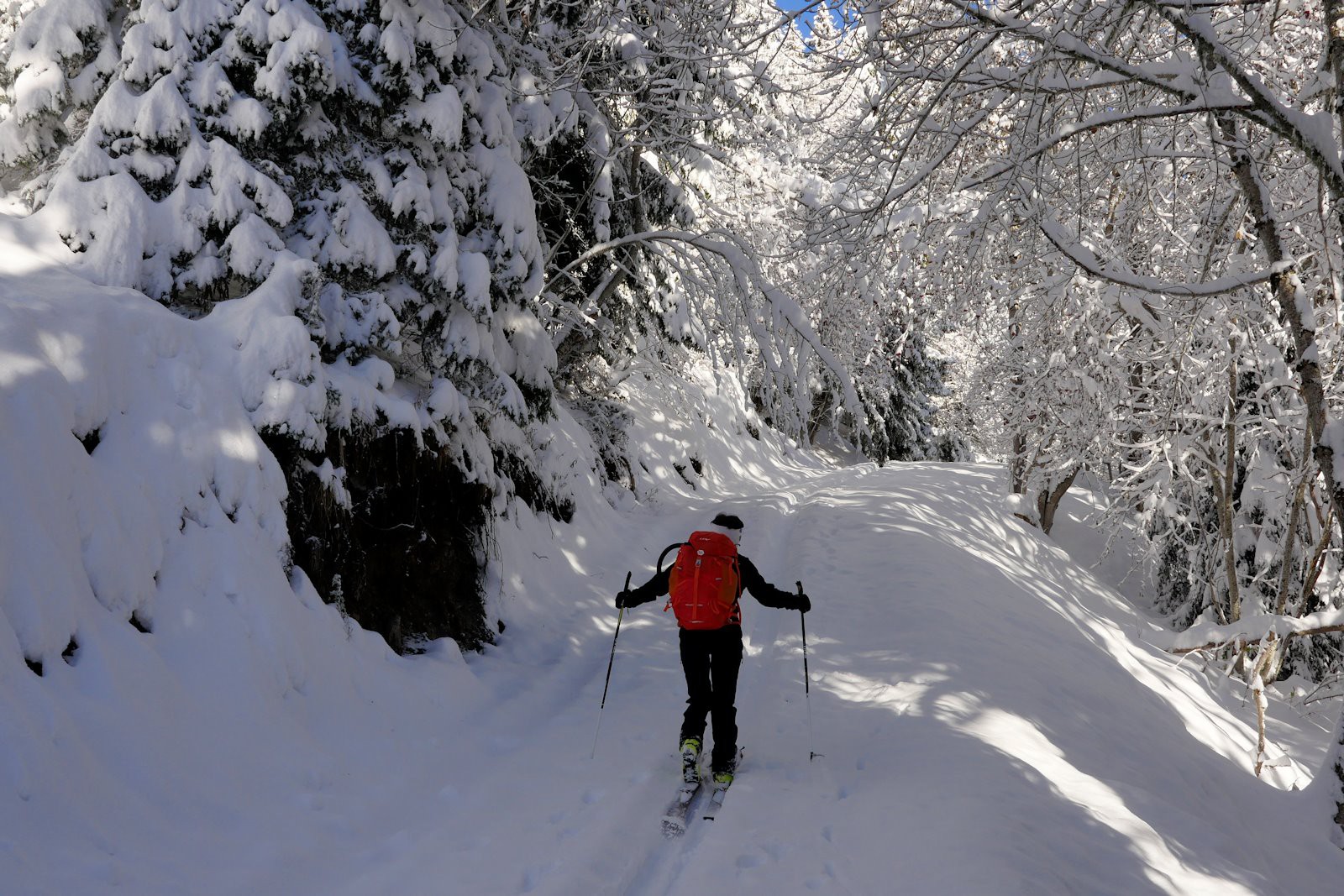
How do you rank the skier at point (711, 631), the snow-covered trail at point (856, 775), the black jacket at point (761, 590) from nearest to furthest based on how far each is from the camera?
the snow-covered trail at point (856, 775) → the skier at point (711, 631) → the black jacket at point (761, 590)

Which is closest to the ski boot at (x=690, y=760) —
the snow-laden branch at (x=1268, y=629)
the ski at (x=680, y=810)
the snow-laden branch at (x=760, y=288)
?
the ski at (x=680, y=810)

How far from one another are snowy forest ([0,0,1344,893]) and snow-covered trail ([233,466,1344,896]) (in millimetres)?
55

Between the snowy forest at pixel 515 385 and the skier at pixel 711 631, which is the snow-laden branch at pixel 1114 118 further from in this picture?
the skier at pixel 711 631

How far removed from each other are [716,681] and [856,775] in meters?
1.18

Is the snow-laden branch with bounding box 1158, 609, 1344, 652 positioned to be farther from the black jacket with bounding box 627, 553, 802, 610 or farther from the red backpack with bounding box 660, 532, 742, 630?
the red backpack with bounding box 660, 532, 742, 630

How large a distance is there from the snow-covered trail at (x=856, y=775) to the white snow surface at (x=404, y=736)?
3cm

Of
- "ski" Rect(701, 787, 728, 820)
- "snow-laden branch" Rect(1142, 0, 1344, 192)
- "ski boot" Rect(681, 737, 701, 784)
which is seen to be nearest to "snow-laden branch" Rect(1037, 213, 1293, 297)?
"snow-laden branch" Rect(1142, 0, 1344, 192)

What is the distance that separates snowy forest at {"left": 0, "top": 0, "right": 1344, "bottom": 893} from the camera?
445 cm

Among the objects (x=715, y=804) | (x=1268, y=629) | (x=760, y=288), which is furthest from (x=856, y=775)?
(x=760, y=288)

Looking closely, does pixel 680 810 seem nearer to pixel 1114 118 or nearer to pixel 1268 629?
pixel 1268 629

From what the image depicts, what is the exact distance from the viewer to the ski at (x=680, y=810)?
15.5ft

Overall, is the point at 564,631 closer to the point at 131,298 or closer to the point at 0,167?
the point at 131,298

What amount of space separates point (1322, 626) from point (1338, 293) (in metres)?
2.81

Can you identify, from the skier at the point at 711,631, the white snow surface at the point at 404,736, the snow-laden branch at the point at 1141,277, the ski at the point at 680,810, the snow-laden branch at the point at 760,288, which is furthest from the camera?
the snow-laden branch at the point at 760,288
